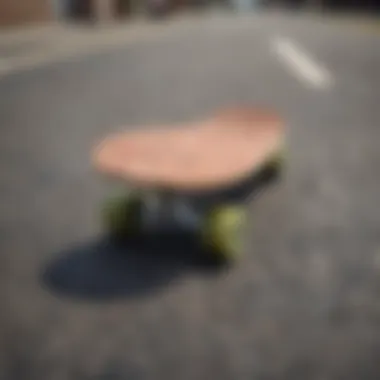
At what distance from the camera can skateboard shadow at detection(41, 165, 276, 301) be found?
661mm

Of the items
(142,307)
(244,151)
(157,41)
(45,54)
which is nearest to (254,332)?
(142,307)

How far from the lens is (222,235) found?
2.31ft

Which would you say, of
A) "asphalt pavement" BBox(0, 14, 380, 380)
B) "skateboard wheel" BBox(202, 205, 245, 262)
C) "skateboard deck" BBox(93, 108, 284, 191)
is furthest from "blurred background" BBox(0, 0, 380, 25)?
"skateboard wheel" BBox(202, 205, 245, 262)

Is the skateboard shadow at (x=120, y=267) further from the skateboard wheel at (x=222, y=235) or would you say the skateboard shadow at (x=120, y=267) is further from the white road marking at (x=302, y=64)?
the white road marking at (x=302, y=64)

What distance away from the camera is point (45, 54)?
832 millimetres

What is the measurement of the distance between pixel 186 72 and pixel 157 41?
0.06m

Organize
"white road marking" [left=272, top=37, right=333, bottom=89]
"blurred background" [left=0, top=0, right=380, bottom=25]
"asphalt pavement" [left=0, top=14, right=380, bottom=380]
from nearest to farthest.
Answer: "asphalt pavement" [left=0, top=14, right=380, bottom=380] → "blurred background" [left=0, top=0, right=380, bottom=25] → "white road marking" [left=272, top=37, right=333, bottom=89]

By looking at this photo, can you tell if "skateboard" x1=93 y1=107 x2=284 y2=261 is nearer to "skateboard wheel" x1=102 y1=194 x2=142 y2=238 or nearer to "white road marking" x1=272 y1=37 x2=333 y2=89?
"skateboard wheel" x1=102 y1=194 x2=142 y2=238

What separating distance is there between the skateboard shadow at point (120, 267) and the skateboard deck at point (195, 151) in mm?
69

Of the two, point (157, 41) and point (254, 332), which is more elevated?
point (157, 41)

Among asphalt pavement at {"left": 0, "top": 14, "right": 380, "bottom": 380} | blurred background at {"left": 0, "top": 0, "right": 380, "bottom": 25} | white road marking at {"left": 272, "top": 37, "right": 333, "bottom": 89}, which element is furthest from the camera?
white road marking at {"left": 272, "top": 37, "right": 333, "bottom": 89}

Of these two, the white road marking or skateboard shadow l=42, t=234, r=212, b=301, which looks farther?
the white road marking

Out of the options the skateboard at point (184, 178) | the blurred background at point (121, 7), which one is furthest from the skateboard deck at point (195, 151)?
the blurred background at point (121, 7)

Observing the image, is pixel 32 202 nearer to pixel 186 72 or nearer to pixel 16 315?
pixel 16 315
